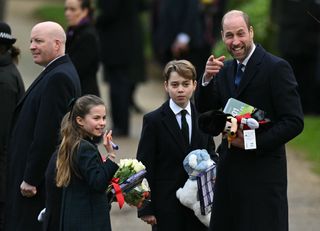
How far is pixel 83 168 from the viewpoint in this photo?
7.07 meters

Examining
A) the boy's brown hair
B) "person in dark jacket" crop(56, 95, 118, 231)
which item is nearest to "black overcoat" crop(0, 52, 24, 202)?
the boy's brown hair

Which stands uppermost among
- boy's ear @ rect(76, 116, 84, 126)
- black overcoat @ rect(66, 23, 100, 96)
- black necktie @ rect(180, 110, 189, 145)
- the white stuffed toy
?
black overcoat @ rect(66, 23, 100, 96)

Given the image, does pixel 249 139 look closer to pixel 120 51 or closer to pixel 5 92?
pixel 5 92

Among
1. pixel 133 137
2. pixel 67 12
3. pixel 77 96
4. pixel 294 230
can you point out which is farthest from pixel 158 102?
pixel 77 96

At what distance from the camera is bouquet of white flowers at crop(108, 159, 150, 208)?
726 cm

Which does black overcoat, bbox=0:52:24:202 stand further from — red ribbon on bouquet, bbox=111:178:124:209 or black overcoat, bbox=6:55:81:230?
red ribbon on bouquet, bbox=111:178:124:209

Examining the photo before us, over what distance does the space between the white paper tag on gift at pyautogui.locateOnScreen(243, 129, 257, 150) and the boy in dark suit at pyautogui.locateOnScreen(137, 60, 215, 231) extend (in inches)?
38.9

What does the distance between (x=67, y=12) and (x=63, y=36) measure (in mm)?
3107

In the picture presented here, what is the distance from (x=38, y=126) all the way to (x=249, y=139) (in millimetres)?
1557

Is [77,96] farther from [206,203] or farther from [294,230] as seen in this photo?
[294,230]

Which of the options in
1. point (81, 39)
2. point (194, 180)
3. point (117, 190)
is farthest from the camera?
point (81, 39)

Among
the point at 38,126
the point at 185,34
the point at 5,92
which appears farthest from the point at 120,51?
the point at 38,126

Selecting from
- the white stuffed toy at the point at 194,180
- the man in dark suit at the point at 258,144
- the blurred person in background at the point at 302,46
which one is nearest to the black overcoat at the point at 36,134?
the white stuffed toy at the point at 194,180

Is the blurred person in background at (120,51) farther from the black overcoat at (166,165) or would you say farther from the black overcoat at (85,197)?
the black overcoat at (85,197)
